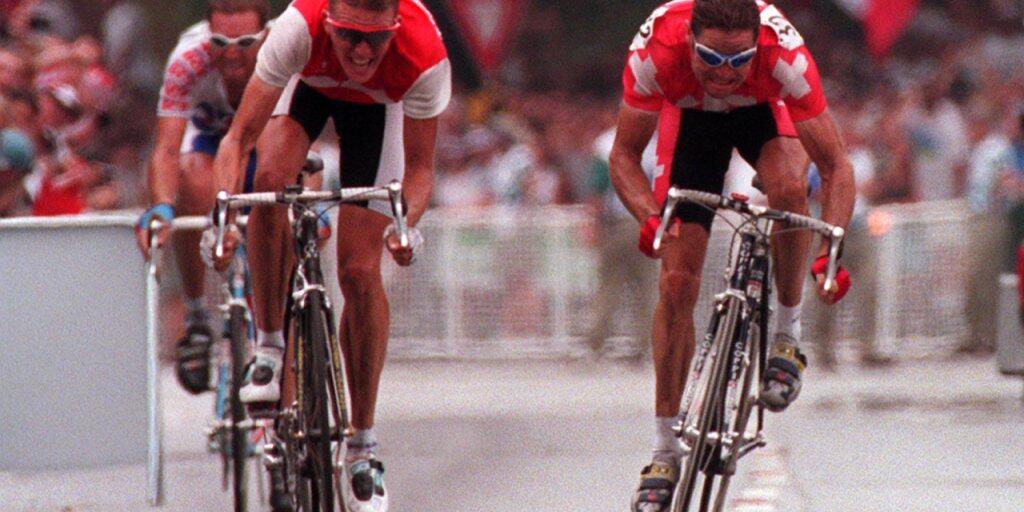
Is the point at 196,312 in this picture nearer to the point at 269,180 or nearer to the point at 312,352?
the point at 269,180

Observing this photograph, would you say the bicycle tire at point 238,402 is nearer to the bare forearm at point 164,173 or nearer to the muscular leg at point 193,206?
the bare forearm at point 164,173

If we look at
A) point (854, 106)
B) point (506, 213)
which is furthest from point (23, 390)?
point (854, 106)

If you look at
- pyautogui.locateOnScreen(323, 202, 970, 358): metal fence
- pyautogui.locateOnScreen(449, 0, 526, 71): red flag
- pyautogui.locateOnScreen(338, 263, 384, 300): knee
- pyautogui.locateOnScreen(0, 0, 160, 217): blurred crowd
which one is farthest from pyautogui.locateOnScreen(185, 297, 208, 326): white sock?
pyautogui.locateOnScreen(449, 0, 526, 71): red flag

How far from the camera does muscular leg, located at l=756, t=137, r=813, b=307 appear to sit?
9.16 m

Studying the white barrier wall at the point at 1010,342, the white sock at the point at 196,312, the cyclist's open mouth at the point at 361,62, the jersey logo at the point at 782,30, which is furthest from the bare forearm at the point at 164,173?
the white barrier wall at the point at 1010,342

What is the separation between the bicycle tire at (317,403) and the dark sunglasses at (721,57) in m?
1.60

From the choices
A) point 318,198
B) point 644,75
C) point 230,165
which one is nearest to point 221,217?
point 318,198

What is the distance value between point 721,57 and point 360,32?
4.29 ft

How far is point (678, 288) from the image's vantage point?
8922 mm

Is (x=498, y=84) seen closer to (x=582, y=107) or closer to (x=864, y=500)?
(x=582, y=107)

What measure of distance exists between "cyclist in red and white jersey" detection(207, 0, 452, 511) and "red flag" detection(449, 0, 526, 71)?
13.0m

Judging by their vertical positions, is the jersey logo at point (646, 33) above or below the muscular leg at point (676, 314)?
above

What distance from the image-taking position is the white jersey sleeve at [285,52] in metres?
8.90

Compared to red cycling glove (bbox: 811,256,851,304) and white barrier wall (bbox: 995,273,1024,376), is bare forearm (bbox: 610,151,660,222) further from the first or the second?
white barrier wall (bbox: 995,273,1024,376)
